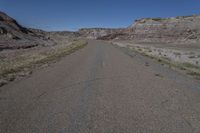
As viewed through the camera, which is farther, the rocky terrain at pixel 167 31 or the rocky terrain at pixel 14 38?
the rocky terrain at pixel 167 31

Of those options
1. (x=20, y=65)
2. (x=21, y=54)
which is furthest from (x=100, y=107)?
(x=21, y=54)

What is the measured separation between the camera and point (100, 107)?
6172 mm

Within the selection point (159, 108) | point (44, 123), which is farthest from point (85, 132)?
point (159, 108)

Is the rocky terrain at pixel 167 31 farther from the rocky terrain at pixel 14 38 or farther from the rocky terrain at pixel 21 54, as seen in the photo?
the rocky terrain at pixel 14 38

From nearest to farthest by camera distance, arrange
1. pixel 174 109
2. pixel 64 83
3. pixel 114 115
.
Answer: pixel 114 115
pixel 174 109
pixel 64 83

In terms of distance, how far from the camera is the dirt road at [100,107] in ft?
16.1

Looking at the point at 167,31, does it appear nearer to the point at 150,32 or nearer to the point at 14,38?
the point at 150,32

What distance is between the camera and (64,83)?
30.6 feet

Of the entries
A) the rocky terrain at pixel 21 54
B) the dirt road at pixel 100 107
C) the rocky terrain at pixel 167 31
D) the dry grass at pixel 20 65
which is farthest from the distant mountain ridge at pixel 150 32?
the dirt road at pixel 100 107

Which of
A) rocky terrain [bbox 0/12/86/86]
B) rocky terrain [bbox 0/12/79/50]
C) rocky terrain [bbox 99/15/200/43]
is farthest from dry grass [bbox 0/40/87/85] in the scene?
rocky terrain [bbox 99/15/200/43]

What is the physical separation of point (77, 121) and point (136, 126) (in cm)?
134

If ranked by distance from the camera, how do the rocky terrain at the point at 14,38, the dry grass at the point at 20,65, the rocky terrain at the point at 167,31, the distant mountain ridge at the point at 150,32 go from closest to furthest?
A: 1. the dry grass at the point at 20,65
2. the rocky terrain at the point at 14,38
3. the distant mountain ridge at the point at 150,32
4. the rocky terrain at the point at 167,31

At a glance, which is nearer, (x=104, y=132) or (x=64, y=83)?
(x=104, y=132)

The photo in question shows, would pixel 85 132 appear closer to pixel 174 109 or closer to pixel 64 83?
pixel 174 109
